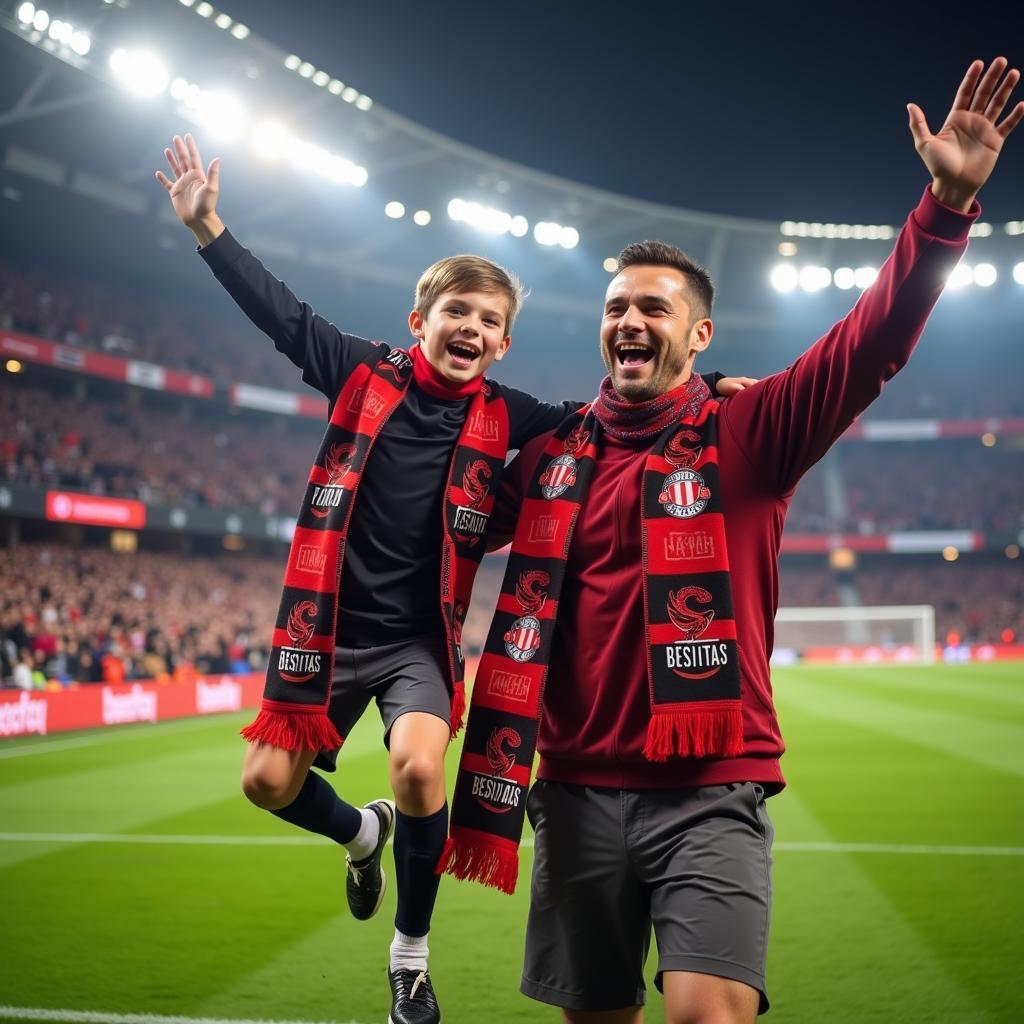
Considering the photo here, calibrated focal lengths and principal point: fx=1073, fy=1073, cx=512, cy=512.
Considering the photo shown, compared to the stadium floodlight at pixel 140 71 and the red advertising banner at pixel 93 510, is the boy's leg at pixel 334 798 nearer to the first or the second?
the red advertising banner at pixel 93 510

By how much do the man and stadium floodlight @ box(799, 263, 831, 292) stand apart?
4595cm

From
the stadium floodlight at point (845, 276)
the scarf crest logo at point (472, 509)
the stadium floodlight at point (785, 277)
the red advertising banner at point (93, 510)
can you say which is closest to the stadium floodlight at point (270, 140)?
the red advertising banner at point (93, 510)

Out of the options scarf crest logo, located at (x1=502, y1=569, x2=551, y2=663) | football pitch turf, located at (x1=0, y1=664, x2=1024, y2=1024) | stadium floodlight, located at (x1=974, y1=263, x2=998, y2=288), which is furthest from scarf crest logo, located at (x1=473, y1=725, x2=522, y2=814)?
stadium floodlight, located at (x1=974, y1=263, x2=998, y2=288)

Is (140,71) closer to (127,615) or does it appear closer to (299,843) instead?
(127,615)

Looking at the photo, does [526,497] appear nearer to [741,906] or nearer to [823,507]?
[741,906]

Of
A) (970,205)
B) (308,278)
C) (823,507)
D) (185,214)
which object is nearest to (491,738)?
(970,205)

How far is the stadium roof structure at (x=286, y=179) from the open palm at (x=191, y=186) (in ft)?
75.8

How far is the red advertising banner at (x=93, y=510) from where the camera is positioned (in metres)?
26.7

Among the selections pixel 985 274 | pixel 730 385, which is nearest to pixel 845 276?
pixel 985 274

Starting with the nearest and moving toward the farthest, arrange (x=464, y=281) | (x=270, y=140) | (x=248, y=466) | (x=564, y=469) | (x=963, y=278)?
1. (x=564, y=469)
2. (x=464, y=281)
3. (x=270, y=140)
4. (x=248, y=466)
5. (x=963, y=278)

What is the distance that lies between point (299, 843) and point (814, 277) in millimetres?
42932

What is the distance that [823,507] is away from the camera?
51.3 metres

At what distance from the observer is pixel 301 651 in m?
3.76

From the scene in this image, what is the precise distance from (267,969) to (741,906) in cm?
313
